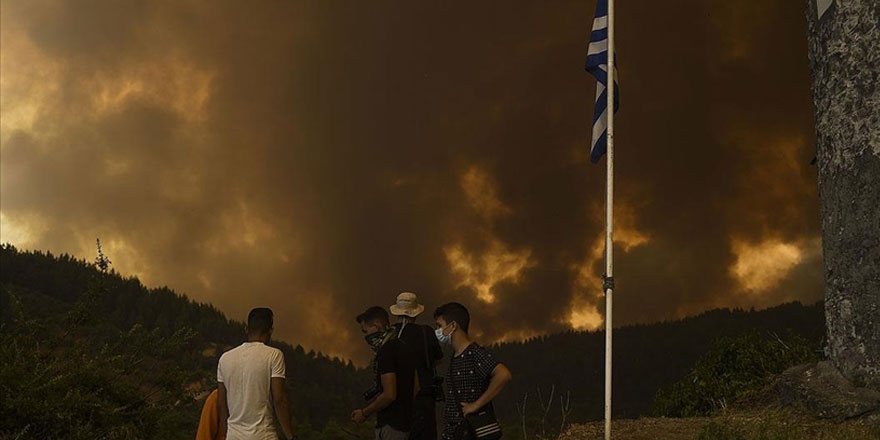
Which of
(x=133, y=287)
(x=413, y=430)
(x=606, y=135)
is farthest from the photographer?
(x=133, y=287)

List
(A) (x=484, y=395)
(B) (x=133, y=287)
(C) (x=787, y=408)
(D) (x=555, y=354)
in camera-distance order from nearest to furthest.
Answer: (A) (x=484, y=395) < (C) (x=787, y=408) < (D) (x=555, y=354) < (B) (x=133, y=287)

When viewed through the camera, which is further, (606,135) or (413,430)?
(606,135)

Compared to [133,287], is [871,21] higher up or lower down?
lower down

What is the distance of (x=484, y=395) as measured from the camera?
782 cm

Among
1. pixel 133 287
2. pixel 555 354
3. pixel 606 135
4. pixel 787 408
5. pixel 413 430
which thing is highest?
pixel 133 287

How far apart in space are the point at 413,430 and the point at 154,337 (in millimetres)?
8178

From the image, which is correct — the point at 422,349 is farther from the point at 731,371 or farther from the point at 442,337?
the point at 731,371

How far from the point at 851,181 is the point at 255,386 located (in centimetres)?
733

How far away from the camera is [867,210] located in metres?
11.4

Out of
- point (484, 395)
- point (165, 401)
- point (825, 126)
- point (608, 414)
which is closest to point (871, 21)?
point (825, 126)

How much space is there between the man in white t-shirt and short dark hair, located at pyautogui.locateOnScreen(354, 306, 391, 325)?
2.93 ft

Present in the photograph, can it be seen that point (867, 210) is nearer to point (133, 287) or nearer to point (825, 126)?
point (825, 126)

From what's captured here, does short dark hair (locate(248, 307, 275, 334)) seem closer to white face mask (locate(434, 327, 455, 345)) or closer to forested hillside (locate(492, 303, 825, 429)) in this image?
white face mask (locate(434, 327, 455, 345))

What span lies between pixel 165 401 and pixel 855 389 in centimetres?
970
